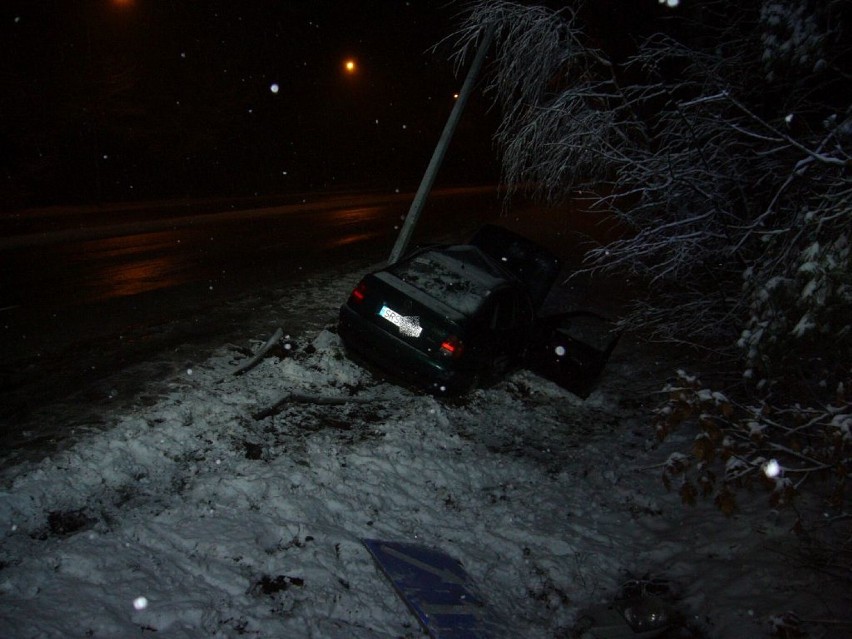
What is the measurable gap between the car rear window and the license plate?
1.57 feet

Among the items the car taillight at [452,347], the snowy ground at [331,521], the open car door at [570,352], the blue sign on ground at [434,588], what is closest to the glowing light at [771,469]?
the snowy ground at [331,521]

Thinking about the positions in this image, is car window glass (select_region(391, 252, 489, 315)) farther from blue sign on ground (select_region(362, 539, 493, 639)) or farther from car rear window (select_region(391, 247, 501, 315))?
blue sign on ground (select_region(362, 539, 493, 639))

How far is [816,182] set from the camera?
4.64 m

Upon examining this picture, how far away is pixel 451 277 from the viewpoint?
6875 millimetres

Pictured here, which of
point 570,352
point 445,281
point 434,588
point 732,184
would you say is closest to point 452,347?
point 445,281

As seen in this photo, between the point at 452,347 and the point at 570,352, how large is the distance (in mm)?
2437

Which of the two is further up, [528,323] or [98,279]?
[528,323]

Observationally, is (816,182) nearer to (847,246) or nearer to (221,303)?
(847,246)

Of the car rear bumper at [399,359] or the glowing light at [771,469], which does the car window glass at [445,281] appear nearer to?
the car rear bumper at [399,359]

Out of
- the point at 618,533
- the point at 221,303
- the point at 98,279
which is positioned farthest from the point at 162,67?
the point at 618,533

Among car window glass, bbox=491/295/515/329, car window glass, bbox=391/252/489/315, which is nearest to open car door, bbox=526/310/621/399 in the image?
car window glass, bbox=491/295/515/329

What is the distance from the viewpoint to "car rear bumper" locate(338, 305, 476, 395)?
6.18 metres

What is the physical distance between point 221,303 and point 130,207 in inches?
526

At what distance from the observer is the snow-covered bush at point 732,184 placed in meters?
3.49
